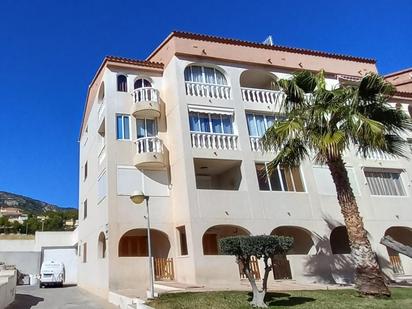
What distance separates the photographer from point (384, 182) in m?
23.9

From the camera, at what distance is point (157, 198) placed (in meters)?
19.7

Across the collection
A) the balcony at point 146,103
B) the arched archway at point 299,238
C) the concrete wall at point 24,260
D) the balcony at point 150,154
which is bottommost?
the arched archway at point 299,238

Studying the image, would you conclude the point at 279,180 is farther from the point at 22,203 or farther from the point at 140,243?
the point at 22,203

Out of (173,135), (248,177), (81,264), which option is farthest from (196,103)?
(81,264)

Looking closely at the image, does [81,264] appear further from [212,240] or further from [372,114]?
[372,114]

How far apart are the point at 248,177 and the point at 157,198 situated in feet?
16.8

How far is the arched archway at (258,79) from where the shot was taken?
23.7 metres

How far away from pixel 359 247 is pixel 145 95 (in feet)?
46.6

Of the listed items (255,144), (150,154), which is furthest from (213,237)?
(150,154)

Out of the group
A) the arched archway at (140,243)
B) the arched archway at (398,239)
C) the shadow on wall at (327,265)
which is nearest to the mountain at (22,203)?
the arched archway at (140,243)

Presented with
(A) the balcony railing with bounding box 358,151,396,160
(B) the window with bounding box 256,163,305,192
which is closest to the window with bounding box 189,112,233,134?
(B) the window with bounding box 256,163,305,192

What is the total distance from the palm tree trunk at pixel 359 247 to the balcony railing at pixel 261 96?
9.75 m

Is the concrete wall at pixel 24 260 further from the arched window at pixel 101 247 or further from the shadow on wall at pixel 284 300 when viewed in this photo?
the shadow on wall at pixel 284 300

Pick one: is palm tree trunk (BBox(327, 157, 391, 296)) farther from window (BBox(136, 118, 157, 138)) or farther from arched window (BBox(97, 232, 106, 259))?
arched window (BBox(97, 232, 106, 259))
